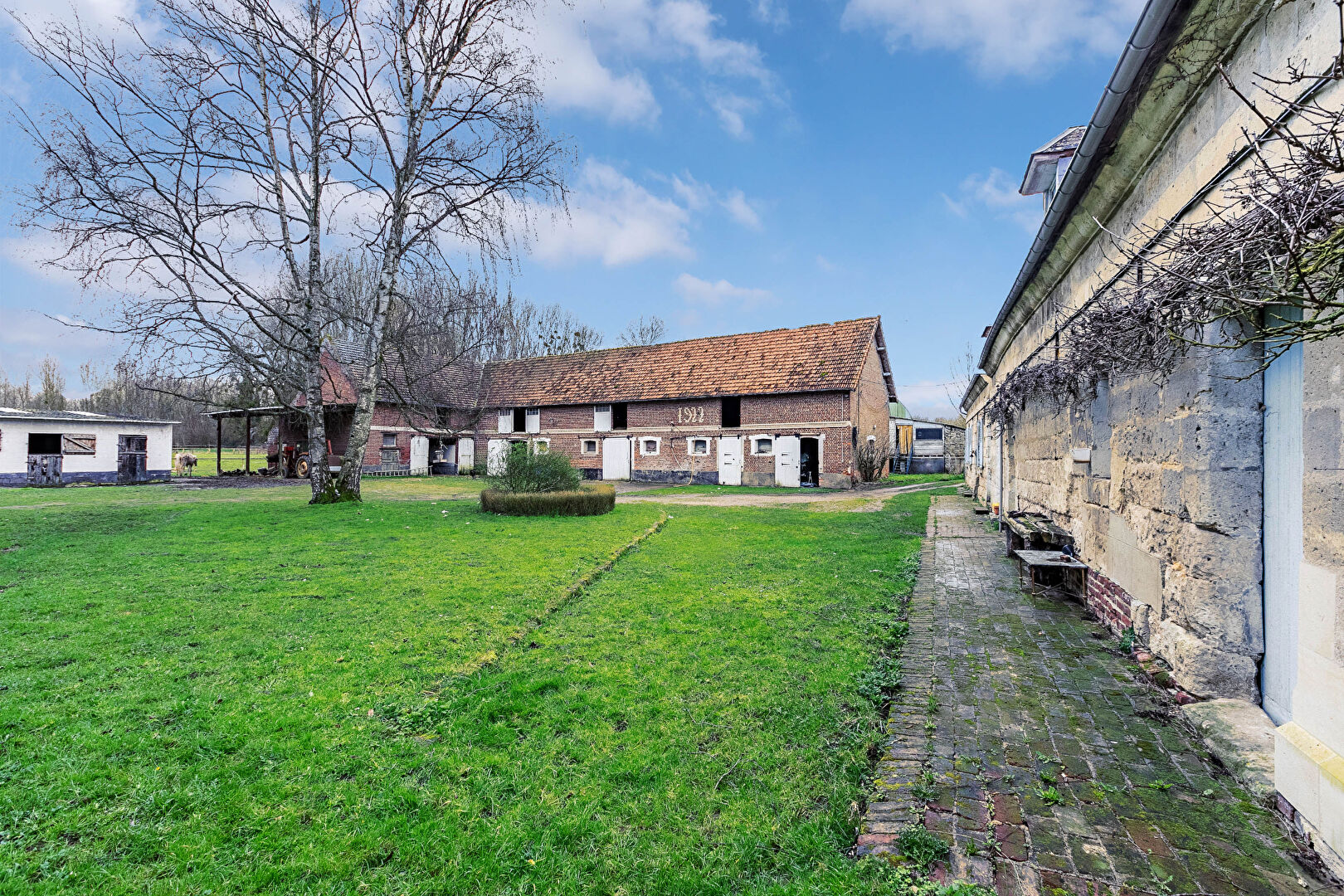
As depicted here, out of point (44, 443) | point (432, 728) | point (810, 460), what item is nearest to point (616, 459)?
point (810, 460)

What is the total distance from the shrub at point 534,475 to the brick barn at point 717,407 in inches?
330

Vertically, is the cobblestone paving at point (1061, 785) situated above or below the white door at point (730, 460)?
below

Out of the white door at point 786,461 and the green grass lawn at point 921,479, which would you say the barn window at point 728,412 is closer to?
the white door at point 786,461

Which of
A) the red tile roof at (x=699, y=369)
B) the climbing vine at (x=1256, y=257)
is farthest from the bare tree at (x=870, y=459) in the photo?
the climbing vine at (x=1256, y=257)

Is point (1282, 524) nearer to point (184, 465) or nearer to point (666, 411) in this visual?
point (666, 411)

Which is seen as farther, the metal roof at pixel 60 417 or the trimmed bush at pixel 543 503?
the metal roof at pixel 60 417

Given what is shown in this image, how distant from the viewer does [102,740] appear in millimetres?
3002

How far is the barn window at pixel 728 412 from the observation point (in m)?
25.4

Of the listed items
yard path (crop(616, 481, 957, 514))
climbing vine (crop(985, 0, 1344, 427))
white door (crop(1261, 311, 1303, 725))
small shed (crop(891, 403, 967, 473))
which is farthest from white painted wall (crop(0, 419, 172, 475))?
small shed (crop(891, 403, 967, 473))

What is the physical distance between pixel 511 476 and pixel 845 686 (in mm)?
11213

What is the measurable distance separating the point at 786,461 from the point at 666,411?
6.16 m

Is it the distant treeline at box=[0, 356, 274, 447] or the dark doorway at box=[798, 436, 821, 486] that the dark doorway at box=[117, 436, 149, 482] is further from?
the dark doorway at box=[798, 436, 821, 486]

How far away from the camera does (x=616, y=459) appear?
28016 mm

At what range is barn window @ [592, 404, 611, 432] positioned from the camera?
28.6 meters
